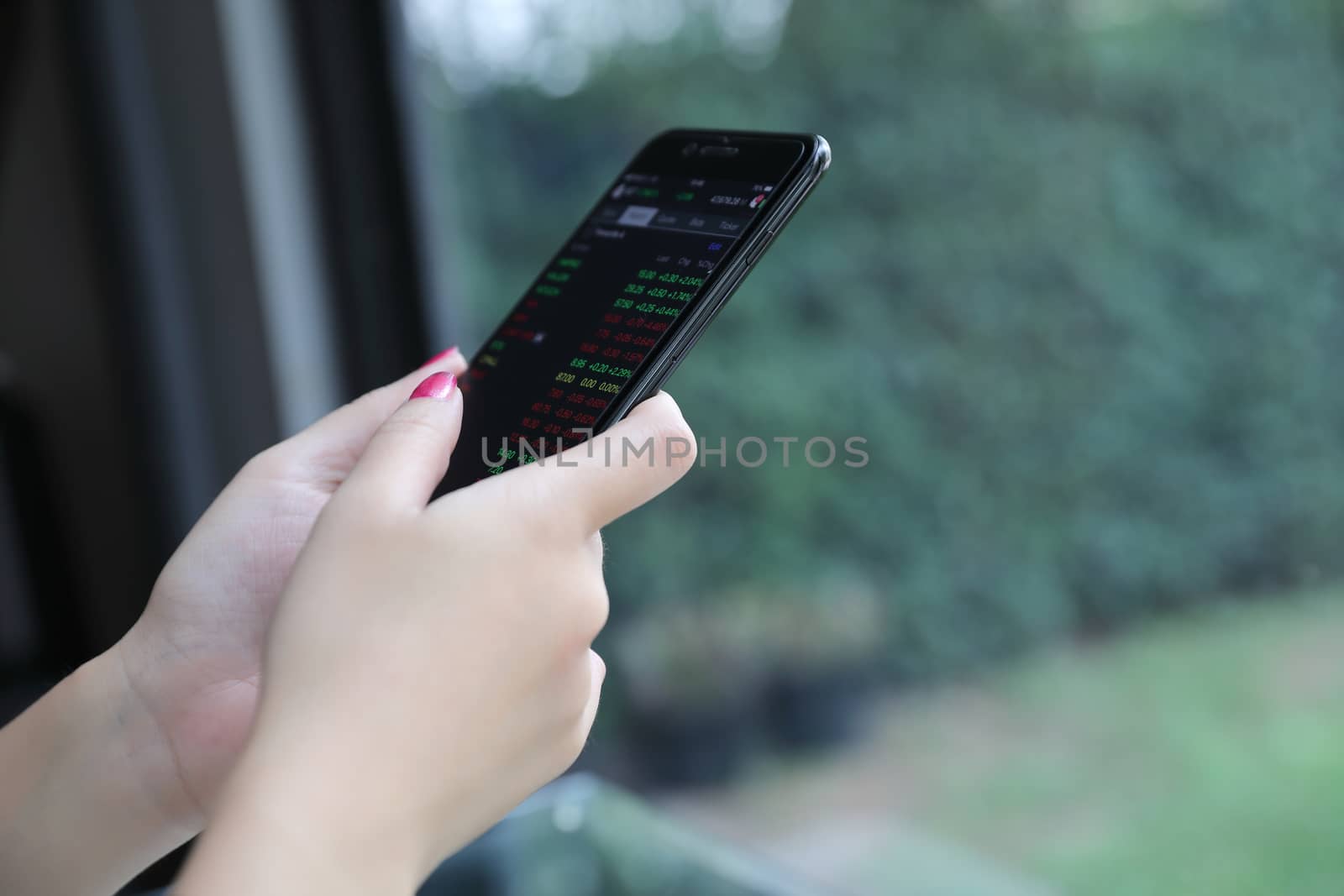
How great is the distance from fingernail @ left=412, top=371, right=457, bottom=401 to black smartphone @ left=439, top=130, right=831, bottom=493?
6 centimetres

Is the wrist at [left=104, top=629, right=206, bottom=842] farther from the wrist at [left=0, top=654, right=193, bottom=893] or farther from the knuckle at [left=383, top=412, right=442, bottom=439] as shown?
the knuckle at [left=383, top=412, right=442, bottom=439]

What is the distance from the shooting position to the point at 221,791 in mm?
354

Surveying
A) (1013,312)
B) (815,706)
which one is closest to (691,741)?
(815,706)

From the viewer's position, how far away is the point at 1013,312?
0.82 meters

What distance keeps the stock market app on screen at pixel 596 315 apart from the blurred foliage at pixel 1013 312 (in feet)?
1.10

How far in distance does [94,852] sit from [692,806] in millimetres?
699

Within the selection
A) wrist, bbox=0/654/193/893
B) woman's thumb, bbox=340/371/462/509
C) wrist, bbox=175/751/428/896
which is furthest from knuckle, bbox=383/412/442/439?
wrist, bbox=0/654/193/893

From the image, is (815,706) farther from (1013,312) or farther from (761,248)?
(761,248)

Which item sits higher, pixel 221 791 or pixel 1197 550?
pixel 221 791

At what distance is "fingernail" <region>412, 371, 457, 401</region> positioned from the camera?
0.47m

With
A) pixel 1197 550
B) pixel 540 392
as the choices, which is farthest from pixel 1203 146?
pixel 540 392

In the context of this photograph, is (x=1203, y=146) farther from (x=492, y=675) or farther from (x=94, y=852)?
(x=94, y=852)

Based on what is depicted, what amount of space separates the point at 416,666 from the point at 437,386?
0.51ft

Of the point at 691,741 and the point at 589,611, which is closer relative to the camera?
the point at 589,611
